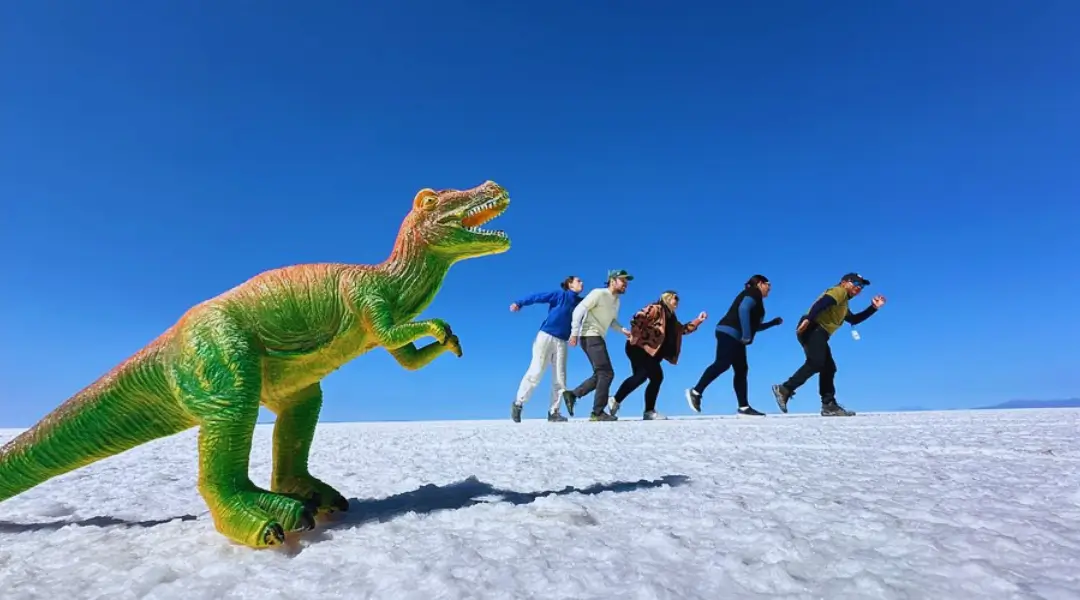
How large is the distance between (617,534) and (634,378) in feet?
25.5

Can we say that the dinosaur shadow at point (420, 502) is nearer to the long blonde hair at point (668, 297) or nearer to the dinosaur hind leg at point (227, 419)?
the dinosaur hind leg at point (227, 419)

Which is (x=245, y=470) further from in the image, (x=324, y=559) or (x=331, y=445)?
(x=331, y=445)

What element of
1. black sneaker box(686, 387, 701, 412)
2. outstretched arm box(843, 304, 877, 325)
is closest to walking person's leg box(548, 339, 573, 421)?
black sneaker box(686, 387, 701, 412)

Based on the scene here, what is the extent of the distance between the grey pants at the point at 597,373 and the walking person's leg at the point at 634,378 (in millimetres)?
426

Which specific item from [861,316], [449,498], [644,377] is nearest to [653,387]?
[644,377]

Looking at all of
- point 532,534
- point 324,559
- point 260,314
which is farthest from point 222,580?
point 260,314

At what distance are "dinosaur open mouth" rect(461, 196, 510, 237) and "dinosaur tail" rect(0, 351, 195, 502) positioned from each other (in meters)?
1.41

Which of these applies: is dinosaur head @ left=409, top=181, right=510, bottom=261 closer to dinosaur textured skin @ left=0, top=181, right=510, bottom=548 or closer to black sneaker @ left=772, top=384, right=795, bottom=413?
dinosaur textured skin @ left=0, top=181, right=510, bottom=548

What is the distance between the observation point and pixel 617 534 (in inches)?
70.3

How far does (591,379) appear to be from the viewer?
9.34 m

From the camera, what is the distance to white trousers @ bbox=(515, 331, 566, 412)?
9352 mm

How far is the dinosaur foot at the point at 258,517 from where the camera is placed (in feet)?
6.28

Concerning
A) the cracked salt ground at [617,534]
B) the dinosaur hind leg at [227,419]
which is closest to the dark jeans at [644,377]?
the cracked salt ground at [617,534]

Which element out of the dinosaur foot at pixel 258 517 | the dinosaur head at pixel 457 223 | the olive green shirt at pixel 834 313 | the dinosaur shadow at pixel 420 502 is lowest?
the dinosaur shadow at pixel 420 502
